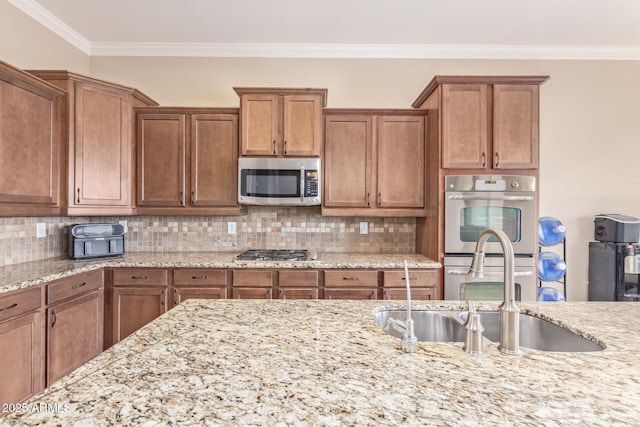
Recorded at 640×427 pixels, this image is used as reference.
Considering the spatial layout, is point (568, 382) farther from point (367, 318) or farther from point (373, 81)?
point (373, 81)

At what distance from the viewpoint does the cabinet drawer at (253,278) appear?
2.75m

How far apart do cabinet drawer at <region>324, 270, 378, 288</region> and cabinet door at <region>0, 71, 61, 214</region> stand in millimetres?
2236

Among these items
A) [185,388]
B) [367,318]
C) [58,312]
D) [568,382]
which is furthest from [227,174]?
[568,382]

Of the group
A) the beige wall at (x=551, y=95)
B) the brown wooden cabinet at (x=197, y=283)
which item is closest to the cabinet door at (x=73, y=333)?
the brown wooden cabinet at (x=197, y=283)

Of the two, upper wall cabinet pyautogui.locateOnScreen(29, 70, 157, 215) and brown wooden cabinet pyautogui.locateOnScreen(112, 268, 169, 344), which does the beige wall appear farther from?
brown wooden cabinet pyautogui.locateOnScreen(112, 268, 169, 344)

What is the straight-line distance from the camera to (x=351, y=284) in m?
2.76

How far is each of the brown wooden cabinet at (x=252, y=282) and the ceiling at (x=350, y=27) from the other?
7.29ft

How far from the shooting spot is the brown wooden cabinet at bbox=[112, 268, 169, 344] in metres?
2.72

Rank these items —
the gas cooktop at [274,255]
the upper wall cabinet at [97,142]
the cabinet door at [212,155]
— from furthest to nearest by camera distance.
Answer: the cabinet door at [212,155] → the gas cooktop at [274,255] → the upper wall cabinet at [97,142]

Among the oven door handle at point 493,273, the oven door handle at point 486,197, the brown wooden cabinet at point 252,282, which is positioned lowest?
the brown wooden cabinet at point 252,282

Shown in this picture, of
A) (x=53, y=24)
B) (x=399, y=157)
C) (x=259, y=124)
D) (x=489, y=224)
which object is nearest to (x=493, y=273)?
(x=489, y=224)

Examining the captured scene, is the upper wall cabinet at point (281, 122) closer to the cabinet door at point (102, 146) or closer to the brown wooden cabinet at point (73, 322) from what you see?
the cabinet door at point (102, 146)

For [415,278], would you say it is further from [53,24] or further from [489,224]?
[53,24]

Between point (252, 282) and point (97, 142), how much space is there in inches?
69.3
